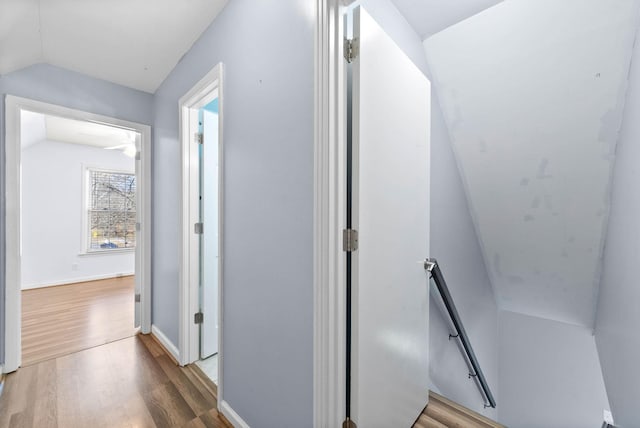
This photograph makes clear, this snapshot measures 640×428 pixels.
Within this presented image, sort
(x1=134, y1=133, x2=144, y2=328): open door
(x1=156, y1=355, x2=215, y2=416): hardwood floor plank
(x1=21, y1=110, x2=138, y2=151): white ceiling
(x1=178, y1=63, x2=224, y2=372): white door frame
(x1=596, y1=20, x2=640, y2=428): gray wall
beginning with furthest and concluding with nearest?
(x1=21, y1=110, x2=138, y2=151): white ceiling, (x1=134, y1=133, x2=144, y2=328): open door, (x1=178, y1=63, x2=224, y2=372): white door frame, (x1=156, y1=355, x2=215, y2=416): hardwood floor plank, (x1=596, y1=20, x2=640, y2=428): gray wall

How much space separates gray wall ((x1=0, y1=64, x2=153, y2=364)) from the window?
3121 mm

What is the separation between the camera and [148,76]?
243cm

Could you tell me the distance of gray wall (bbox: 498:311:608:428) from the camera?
9.30ft

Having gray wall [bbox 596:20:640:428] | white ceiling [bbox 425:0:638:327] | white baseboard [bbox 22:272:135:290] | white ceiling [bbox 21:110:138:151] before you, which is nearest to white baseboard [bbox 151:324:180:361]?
white ceiling [bbox 21:110:138:151]

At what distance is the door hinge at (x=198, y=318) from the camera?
218 centimetres

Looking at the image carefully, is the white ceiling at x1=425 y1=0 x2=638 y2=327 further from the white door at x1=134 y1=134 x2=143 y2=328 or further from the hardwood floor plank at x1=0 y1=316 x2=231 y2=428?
the white door at x1=134 y1=134 x2=143 y2=328

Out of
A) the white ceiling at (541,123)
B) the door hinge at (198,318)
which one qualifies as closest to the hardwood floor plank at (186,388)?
the door hinge at (198,318)

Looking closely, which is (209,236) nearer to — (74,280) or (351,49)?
(351,49)

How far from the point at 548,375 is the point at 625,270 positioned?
213cm

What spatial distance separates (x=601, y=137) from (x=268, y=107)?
2.08m

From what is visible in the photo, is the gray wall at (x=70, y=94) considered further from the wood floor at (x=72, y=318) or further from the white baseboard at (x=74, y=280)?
the white baseboard at (x=74, y=280)

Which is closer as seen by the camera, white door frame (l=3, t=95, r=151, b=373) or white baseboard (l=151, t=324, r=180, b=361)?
white door frame (l=3, t=95, r=151, b=373)

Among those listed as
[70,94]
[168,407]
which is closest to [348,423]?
[168,407]

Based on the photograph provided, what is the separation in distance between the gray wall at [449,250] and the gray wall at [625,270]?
91 centimetres
